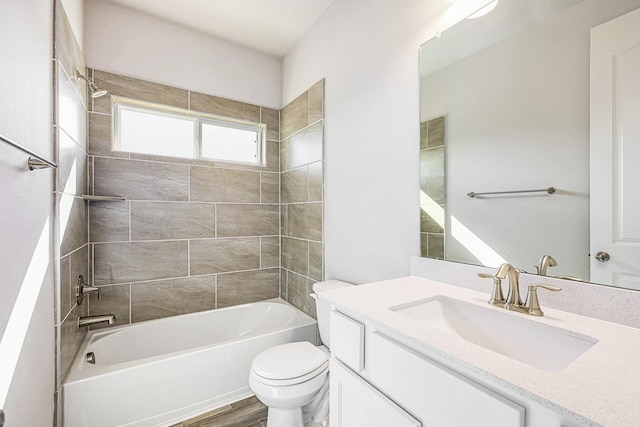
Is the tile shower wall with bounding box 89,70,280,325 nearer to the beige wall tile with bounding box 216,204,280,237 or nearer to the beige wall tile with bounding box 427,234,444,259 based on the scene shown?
the beige wall tile with bounding box 216,204,280,237

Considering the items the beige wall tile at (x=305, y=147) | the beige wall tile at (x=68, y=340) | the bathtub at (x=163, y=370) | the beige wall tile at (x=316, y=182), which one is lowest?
the bathtub at (x=163, y=370)

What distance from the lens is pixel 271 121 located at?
273cm

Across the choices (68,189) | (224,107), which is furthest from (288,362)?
(224,107)

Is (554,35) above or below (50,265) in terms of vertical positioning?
above

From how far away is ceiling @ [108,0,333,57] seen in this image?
2.00 meters

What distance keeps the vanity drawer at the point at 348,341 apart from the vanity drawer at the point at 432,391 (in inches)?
1.4

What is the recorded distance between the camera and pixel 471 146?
3.97ft

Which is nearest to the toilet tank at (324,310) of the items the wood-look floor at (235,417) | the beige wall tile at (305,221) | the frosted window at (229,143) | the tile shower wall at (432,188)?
the beige wall tile at (305,221)

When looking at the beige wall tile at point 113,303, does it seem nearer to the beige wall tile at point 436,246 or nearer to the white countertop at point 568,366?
the white countertop at point 568,366

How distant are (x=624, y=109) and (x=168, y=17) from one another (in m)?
2.79

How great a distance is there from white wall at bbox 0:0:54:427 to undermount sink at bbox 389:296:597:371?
4.20ft

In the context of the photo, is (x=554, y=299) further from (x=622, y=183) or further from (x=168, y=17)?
(x=168, y=17)

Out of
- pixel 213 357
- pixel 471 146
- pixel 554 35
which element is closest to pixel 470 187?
pixel 471 146

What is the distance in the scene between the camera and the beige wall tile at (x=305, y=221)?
7.18 ft
